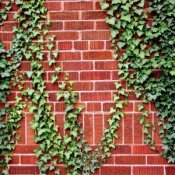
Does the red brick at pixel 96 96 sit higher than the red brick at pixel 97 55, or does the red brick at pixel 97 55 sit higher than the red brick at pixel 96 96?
the red brick at pixel 97 55

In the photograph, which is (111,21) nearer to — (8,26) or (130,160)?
(8,26)

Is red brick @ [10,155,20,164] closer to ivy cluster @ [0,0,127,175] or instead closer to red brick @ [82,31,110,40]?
ivy cluster @ [0,0,127,175]

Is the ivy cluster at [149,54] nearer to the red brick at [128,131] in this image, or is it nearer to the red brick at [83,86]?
the red brick at [128,131]

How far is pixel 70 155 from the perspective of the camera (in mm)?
3188

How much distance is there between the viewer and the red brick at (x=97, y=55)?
10.5 ft

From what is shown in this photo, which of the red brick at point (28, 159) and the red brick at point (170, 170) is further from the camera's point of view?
the red brick at point (28, 159)

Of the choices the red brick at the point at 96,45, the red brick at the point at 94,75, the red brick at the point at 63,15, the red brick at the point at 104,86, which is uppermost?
the red brick at the point at 63,15

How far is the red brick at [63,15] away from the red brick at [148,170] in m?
1.35

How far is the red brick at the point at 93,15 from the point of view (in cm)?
321

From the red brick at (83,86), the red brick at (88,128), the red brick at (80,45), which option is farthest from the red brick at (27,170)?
the red brick at (80,45)

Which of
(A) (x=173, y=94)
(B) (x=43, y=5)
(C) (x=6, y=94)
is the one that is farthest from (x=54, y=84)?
(A) (x=173, y=94)

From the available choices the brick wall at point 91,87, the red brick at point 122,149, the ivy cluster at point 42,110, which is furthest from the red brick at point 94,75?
the red brick at point 122,149

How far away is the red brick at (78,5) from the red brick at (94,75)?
542 mm

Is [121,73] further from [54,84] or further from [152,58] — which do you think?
[54,84]
